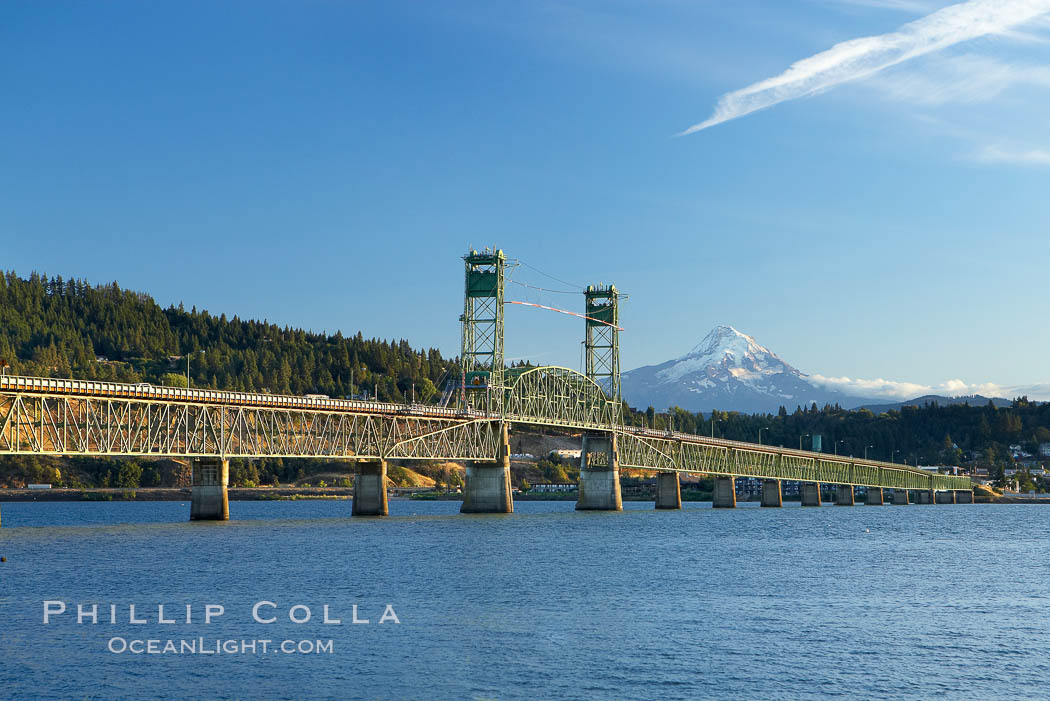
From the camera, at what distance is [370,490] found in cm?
15012

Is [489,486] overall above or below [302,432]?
below

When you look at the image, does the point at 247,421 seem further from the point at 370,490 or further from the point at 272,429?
the point at 370,490

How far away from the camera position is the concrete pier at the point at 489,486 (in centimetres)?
16012

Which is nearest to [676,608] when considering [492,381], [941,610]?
[941,610]

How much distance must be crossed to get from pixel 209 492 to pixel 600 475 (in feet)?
248

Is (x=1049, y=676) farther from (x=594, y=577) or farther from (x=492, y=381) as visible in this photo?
(x=492, y=381)

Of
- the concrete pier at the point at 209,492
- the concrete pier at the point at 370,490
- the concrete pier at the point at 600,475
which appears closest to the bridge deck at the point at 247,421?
the concrete pier at the point at 209,492

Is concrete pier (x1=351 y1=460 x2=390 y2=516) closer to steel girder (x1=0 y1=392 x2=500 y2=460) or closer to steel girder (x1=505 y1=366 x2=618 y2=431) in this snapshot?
steel girder (x1=0 y1=392 x2=500 y2=460)

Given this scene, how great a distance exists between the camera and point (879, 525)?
170125 millimetres

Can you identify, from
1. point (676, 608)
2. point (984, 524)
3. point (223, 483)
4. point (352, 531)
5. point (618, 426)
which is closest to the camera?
point (676, 608)

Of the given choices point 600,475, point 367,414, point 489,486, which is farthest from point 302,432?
point 600,475

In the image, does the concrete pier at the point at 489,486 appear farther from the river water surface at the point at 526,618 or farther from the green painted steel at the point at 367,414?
the river water surface at the point at 526,618

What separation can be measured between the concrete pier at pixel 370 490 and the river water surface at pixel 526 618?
34.5 m

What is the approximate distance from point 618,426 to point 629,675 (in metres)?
148
